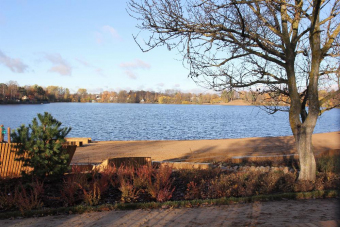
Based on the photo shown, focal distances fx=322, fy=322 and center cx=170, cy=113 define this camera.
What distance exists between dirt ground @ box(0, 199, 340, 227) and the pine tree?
2.19 metres

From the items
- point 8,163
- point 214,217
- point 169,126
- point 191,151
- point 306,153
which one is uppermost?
point 306,153

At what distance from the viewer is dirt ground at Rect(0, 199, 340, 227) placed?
5176 mm

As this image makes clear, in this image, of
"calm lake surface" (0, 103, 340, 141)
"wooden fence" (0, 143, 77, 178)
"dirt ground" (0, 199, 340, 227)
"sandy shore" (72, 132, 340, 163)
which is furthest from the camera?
"calm lake surface" (0, 103, 340, 141)

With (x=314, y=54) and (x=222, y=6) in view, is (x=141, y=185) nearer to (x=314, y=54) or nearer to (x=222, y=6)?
(x=222, y=6)

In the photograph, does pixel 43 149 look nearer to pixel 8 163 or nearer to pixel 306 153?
pixel 8 163

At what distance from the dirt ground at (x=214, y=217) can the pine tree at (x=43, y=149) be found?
2194 mm

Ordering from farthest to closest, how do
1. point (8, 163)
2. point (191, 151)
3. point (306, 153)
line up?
point (191, 151)
point (8, 163)
point (306, 153)

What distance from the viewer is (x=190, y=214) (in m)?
5.70

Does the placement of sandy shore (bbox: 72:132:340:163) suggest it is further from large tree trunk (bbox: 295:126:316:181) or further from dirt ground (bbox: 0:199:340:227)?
dirt ground (bbox: 0:199:340:227)

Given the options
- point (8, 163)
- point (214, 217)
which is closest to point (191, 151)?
point (8, 163)

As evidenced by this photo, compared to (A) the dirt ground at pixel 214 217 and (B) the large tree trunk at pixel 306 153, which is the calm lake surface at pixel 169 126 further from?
(A) the dirt ground at pixel 214 217

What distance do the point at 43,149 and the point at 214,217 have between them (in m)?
4.43

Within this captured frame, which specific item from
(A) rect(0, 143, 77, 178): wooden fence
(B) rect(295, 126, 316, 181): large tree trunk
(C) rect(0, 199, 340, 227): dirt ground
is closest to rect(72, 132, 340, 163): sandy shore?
(A) rect(0, 143, 77, 178): wooden fence

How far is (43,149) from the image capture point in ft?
25.1
